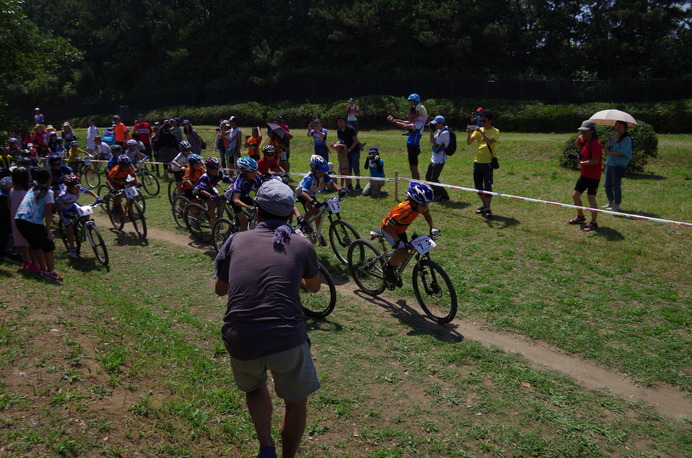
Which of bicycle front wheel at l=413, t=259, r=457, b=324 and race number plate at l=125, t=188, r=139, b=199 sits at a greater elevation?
race number plate at l=125, t=188, r=139, b=199

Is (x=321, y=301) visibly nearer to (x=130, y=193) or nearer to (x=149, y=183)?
(x=130, y=193)

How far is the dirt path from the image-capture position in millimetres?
5445

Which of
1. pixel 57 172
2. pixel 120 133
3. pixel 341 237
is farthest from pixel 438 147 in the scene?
pixel 120 133

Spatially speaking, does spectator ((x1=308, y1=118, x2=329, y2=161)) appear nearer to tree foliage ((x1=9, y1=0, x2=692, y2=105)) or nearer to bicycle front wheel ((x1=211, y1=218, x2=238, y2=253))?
bicycle front wheel ((x1=211, y1=218, x2=238, y2=253))

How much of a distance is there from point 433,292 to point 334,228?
272cm

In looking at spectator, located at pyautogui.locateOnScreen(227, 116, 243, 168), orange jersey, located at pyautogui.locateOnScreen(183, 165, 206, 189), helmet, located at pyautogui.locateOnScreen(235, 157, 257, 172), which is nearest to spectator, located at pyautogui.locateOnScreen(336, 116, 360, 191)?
spectator, located at pyautogui.locateOnScreen(227, 116, 243, 168)

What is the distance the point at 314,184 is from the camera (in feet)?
30.6

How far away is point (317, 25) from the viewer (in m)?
41.8

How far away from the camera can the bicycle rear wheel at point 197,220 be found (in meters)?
11.3

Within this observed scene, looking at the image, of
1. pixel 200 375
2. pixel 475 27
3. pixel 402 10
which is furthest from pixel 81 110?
pixel 200 375

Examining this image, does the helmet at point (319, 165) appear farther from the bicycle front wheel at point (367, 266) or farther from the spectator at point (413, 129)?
the spectator at point (413, 129)

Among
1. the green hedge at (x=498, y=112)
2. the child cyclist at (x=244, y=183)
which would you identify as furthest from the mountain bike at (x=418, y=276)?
the green hedge at (x=498, y=112)

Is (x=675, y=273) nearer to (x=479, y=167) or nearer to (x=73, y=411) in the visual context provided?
(x=479, y=167)

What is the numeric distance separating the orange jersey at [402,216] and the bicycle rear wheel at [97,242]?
5.91 metres
